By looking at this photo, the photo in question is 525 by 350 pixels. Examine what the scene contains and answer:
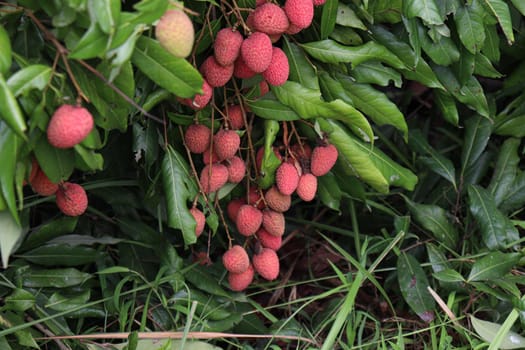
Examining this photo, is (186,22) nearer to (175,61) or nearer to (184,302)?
(175,61)

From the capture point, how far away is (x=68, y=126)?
2.83 feet

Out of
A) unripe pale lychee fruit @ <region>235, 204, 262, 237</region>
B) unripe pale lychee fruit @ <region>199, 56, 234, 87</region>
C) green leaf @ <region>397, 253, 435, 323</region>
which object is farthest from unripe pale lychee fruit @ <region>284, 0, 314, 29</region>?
green leaf @ <region>397, 253, 435, 323</region>

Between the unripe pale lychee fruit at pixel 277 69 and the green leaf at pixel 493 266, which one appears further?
the green leaf at pixel 493 266

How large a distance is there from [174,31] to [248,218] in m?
0.50

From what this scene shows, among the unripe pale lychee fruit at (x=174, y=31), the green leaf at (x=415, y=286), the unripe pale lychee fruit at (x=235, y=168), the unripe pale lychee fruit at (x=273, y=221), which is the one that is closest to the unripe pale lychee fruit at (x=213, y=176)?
the unripe pale lychee fruit at (x=235, y=168)

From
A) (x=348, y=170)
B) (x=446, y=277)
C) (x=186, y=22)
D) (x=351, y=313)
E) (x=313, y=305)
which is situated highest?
(x=186, y=22)

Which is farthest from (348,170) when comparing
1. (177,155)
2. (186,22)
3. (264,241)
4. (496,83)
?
(496,83)

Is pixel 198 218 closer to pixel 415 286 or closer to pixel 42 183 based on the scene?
pixel 42 183

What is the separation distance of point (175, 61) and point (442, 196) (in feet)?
3.41

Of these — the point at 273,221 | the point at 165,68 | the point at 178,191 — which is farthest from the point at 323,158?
the point at 165,68

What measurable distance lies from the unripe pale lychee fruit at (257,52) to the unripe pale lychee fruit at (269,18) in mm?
23

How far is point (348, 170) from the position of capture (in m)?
1.36

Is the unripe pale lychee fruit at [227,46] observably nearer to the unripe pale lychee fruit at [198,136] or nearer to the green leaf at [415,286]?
the unripe pale lychee fruit at [198,136]

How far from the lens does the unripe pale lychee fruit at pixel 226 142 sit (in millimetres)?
1218
